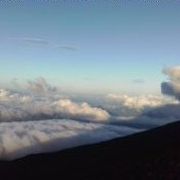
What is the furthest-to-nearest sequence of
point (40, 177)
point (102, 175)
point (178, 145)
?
point (40, 177)
point (178, 145)
point (102, 175)

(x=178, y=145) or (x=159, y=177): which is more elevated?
(x=178, y=145)

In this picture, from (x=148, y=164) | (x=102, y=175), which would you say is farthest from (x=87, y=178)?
(x=148, y=164)

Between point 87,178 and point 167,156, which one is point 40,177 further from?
point 167,156

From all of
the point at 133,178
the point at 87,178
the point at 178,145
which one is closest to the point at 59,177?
the point at 87,178

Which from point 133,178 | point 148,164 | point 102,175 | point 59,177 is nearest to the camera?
point 133,178

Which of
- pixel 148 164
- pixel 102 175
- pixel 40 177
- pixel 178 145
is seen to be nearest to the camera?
pixel 148 164

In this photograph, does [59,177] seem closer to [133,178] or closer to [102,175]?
[102,175]

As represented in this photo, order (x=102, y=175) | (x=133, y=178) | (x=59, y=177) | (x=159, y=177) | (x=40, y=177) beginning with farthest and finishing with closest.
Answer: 1. (x=40, y=177)
2. (x=59, y=177)
3. (x=102, y=175)
4. (x=133, y=178)
5. (x=159, y=177)

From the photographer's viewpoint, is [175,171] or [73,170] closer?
[175,171]

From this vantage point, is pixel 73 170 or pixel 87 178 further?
pixel 73 170
